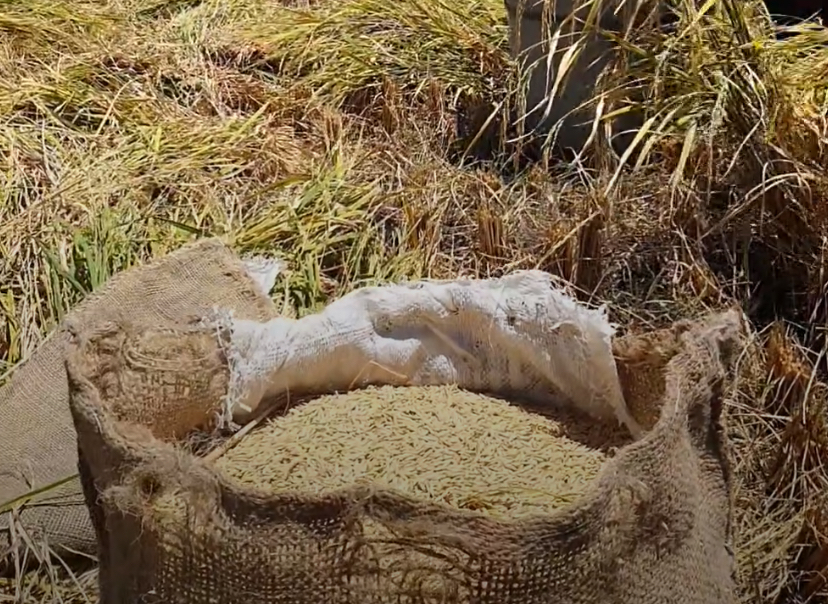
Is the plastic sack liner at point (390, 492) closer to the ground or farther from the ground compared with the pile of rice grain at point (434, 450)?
farther from the ground

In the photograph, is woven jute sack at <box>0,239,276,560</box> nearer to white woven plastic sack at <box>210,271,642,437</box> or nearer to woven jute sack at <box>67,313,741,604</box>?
white woven plastic sack at <box>210,271,642,437</box>

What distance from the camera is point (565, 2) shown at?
64.2 inches

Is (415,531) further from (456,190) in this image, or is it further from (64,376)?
(456,190)

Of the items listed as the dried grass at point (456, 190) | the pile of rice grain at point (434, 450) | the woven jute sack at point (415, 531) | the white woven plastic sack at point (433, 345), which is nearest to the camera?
the woven jute sack at point (415, 531)

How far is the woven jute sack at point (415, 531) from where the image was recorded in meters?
0.73

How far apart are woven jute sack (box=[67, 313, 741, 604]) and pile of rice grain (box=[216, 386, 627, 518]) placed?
0.12 metres

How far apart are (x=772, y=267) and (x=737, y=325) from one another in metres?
0.48

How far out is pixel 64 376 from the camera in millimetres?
1310

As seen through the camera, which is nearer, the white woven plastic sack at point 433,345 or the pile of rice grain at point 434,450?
the pile of rice grain at point 434,450

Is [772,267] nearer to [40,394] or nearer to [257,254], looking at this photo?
[257,254]

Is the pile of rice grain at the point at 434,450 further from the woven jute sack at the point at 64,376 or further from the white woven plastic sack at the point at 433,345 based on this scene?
the woven jute sack at the point at 64,376

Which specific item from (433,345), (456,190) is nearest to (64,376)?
(433,345)

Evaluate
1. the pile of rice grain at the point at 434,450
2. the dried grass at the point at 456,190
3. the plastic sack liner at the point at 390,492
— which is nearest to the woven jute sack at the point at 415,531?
the plastic sack liner at the point at 390,492

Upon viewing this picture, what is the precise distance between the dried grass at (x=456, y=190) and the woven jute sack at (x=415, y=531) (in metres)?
0.26
